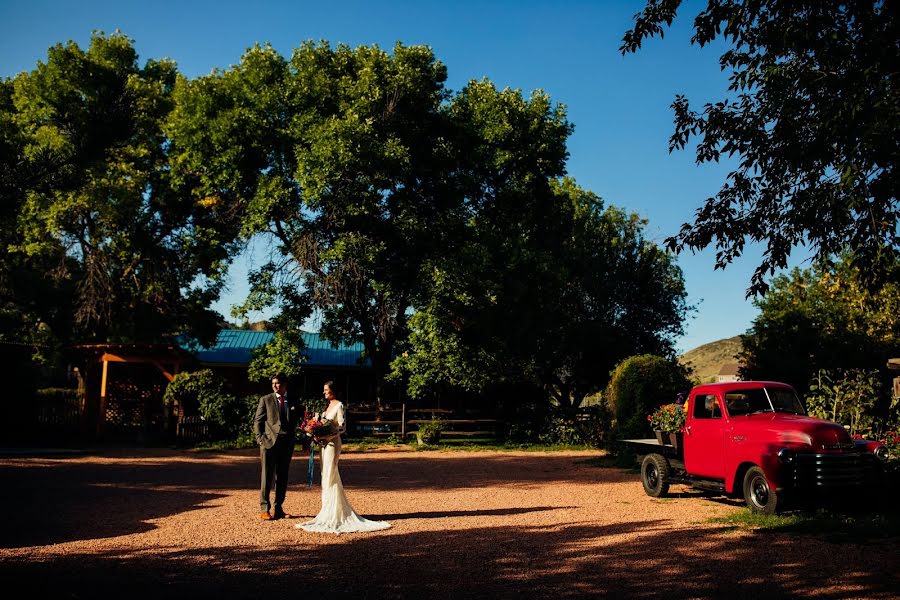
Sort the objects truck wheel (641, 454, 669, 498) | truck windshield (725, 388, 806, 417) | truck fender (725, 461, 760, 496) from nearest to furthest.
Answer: truck fender (725, 461, 760, 496)
truck windshield (725, 388, 806, 417)
truck wheel (641, 454, 669, 498)

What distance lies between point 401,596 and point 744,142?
27.2 ft

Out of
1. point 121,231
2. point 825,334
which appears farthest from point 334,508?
point 121,231

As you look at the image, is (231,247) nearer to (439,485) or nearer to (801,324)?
(439,485)

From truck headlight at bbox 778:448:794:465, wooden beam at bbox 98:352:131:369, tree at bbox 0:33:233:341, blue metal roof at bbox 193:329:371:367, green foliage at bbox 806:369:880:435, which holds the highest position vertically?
tree at bbox 0:33:233:341

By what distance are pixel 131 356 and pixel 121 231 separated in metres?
6.75

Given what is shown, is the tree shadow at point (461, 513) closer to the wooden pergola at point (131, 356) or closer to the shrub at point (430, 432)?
the shrub at point (430, 432)

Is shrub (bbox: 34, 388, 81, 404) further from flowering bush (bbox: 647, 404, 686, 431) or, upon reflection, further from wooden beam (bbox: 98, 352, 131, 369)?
flowering bush (bbox: 647, 404, 686, 431)

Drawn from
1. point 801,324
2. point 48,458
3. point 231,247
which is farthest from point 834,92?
point 231,247

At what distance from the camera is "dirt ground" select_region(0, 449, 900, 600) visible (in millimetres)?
6824

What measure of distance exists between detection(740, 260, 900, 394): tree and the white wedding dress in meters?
19.5

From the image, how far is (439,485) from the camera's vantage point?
15.6 meters

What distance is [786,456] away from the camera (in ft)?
33.1

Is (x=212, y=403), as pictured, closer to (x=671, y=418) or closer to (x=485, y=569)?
(x=671, y=418)

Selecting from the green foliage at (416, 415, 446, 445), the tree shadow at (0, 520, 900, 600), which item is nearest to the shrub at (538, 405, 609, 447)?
the green foliage at (416, 415, 446, 445)
